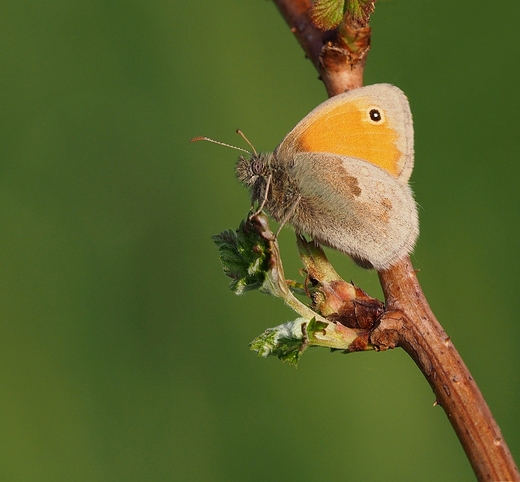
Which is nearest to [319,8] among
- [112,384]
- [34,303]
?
[112,384]

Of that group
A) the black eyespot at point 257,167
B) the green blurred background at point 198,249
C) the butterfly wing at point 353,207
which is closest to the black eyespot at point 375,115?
the butterfly wing at point 353,207

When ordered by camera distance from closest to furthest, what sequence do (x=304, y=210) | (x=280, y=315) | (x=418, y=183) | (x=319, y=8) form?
(x=319, y=8) < (x=304, y=210) < (x=280, y=315) < (x=418, y=183)

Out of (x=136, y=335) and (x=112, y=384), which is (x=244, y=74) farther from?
(x=112, y=384)

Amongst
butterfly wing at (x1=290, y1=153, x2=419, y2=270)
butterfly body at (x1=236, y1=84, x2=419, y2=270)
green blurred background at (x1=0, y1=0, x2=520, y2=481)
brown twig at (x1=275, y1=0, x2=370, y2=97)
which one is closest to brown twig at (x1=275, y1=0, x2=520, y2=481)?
brown twig at (x1=275, y1=0, x2=370, y2=97)

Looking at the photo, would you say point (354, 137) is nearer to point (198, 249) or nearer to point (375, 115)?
point (375, 115)

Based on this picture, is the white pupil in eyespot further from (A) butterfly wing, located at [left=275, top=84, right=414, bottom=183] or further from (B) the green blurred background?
(B) the green blurred background

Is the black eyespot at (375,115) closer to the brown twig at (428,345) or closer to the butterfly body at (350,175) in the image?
the butterfly body at (350,175)

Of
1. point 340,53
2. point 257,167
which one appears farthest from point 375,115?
point 257,167
